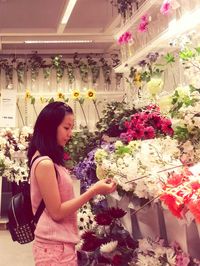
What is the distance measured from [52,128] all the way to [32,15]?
4768 millimetres

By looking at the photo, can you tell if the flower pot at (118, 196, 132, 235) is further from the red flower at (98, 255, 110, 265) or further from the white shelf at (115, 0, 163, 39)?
the white shelf at (115, 0, 163, 39)

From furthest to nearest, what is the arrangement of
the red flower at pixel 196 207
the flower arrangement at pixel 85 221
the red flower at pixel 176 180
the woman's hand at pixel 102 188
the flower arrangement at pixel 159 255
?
the flower arrangement at pixel 85 221 → the woman's hand at pixel 102 188 → the flower arrangement at pixel 159 255 → the red flower at pixel 176 180 → the red flower at pixel 196 207

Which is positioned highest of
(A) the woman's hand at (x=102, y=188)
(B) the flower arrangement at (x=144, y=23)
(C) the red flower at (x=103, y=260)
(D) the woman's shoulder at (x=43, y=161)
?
(B) the flower arrangement at (x=144, y=23)

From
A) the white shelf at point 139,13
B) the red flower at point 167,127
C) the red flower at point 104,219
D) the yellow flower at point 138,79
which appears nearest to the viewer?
the red flower at point 104,219

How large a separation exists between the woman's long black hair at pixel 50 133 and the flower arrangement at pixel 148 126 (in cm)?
78

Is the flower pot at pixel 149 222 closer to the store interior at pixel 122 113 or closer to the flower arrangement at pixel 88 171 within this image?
the store interior at pixel 122 113

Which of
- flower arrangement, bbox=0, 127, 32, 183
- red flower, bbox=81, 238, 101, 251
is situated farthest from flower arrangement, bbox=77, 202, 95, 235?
flower arrangement, bbox=0, 127, 32, 183

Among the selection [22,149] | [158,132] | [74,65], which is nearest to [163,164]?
[158,132]

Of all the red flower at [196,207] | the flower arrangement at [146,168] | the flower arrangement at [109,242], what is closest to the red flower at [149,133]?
the flower arrangement at [146,168]

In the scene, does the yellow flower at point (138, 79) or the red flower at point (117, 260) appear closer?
the red flower at point (117, 260)

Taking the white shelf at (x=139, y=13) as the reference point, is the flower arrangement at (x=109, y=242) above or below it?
below

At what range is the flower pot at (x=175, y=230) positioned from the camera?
74.2 inches

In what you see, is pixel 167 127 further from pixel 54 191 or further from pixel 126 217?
pixel 54 191

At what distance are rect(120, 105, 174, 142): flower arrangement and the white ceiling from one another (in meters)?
3.42
